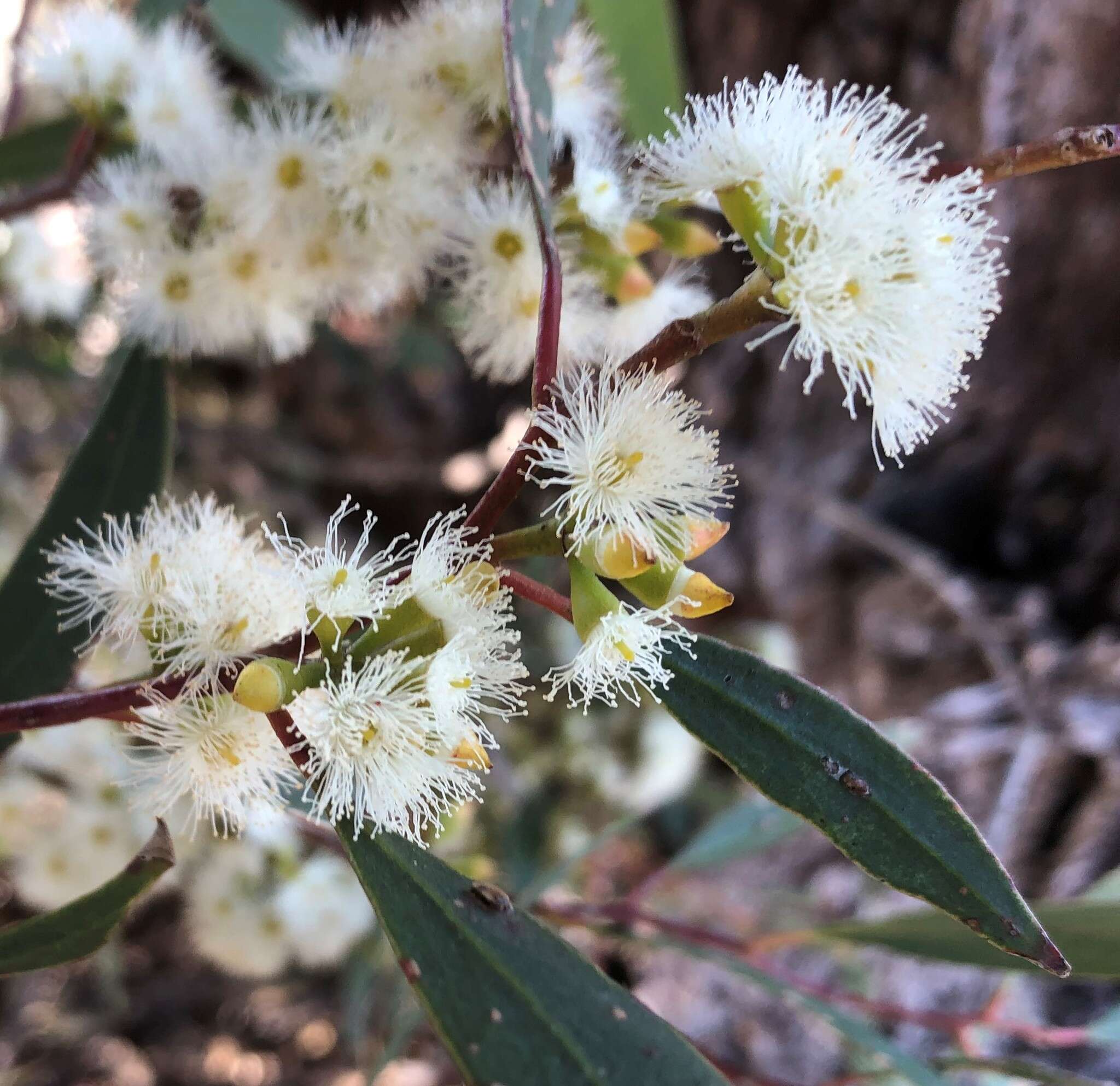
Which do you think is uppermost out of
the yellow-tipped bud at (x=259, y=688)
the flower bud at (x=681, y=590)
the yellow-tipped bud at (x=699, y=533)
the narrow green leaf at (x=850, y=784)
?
the yellow-tipped bud at (x=699, y=533)

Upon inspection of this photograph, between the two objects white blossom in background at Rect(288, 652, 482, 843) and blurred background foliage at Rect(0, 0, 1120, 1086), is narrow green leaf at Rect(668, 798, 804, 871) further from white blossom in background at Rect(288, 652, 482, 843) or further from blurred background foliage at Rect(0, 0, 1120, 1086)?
white blossom in background at Rect(288, 652, 482, 843)

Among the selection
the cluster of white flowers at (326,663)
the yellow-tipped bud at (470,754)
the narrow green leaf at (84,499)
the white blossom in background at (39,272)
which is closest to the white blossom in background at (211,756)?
the cluster of white flowers at (326,663)

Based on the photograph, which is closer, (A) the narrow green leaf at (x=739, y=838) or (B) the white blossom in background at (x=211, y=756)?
(B) the white blossom in background at (x=211, y=756)

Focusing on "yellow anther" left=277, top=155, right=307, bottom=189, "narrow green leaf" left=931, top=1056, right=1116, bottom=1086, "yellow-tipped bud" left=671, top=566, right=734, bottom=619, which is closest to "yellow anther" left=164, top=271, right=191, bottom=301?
"yellow anther" left=277, top=155, right=307, bottom=189

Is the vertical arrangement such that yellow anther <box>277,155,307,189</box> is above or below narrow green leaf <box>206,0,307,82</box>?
below

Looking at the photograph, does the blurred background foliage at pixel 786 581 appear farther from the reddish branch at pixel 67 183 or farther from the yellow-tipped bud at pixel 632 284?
the yellow-tipped bud at pixel 632 284

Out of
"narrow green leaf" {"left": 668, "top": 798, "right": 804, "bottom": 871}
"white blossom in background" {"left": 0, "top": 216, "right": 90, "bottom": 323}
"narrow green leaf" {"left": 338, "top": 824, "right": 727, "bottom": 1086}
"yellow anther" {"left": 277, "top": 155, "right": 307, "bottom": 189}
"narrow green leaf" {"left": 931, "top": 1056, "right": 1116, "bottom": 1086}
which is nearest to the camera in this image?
"narrow green leaf" {"left": 338, "top": 824, "right": 727, "bottom": 1086}

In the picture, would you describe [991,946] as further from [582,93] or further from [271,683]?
[582,93]
